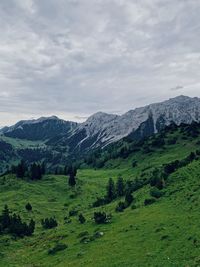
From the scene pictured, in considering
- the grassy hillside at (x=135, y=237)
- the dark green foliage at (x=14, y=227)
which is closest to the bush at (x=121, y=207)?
the grassy hillside at (x=135, y=237)

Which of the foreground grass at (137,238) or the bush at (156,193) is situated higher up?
the bush at (156,193)

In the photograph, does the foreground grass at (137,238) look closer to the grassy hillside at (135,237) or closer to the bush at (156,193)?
the grassy hillside at (135,237)

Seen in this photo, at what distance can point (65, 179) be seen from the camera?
6880 inches

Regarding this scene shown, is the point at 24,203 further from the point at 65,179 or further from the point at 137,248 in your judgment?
the point at 137,248

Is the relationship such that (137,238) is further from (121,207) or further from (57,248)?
(121,207)

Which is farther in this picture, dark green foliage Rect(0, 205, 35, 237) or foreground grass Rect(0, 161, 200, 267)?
dark green foliage Rect(0, 205, 35, 237)

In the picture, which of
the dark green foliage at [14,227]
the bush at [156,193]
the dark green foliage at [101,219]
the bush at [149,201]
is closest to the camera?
the dark green foliage at [101,219]

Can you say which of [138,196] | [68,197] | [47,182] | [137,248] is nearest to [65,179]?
[47,182]

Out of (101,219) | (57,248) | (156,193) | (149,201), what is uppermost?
(156,193)

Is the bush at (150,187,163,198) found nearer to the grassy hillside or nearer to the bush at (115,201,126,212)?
the grassy hillside

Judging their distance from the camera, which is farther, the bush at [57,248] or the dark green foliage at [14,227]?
the dark green foliage at [14,227]

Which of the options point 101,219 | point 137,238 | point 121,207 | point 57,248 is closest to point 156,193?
point 121,207

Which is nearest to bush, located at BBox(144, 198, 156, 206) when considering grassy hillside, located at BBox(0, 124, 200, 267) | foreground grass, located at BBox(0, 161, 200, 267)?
grassy hillside, located at BBox(0, 124, 200, 267)

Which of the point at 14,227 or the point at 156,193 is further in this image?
the point at 156,193
